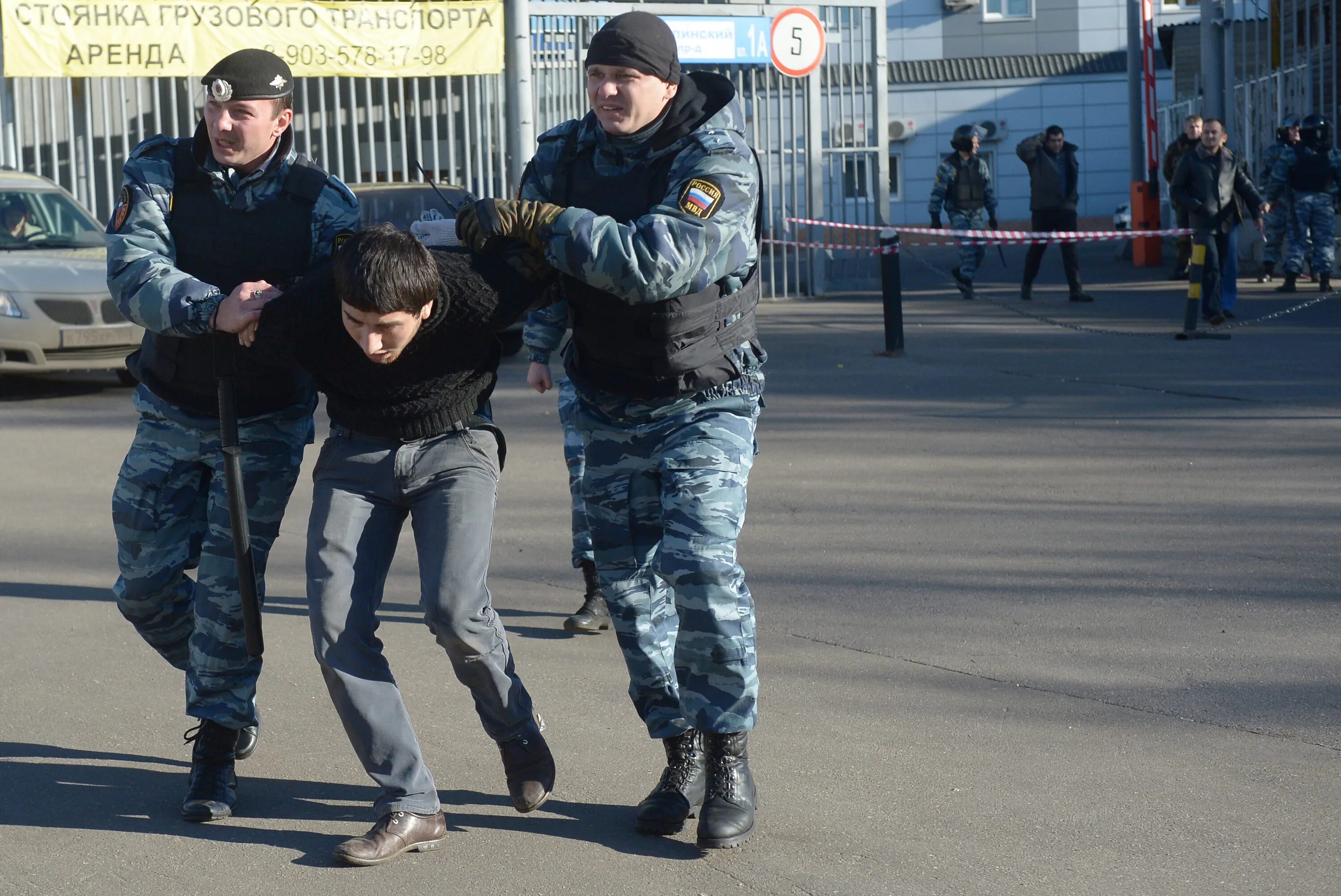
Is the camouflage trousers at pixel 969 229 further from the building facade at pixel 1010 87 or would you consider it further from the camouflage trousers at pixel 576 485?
the building facade at pixel 1010 87

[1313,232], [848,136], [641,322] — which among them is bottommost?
[641,322]

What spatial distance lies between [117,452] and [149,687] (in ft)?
15.9

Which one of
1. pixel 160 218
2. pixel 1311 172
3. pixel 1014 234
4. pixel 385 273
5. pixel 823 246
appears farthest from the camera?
pixel 823 246

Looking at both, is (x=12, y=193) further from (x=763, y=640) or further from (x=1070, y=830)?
(x=1070, y=830)

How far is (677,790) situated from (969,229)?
1484cm

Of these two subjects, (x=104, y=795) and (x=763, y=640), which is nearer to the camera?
(x=104, y=795)

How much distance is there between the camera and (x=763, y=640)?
18.0ft

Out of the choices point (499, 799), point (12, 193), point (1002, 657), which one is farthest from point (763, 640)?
point (12, 193)

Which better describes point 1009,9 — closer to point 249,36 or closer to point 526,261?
point 249,36

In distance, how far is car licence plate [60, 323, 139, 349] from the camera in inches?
454

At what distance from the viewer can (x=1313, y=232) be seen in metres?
17.0

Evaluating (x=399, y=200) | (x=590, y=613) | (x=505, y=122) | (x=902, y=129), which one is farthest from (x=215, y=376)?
(x=902, y=129)

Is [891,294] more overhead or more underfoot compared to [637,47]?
more underfoot

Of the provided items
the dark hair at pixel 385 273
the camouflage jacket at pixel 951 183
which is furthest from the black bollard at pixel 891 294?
the dark hair at pixel 385 273
